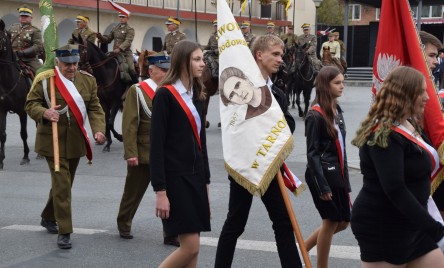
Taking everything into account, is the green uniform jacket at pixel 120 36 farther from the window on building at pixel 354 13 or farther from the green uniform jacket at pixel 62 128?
the window on building at pixel 354 13

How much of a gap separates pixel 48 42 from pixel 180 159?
3045mm

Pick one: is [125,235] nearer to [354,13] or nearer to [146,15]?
[146,15]

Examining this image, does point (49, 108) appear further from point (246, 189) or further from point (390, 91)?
point (390, 91)

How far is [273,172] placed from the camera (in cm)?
525

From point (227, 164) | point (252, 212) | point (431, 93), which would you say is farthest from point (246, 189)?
point (252, 212)

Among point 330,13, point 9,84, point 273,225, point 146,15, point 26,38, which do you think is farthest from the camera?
point 330,13

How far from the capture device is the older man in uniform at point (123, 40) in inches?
622

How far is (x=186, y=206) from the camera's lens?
16.3 feet

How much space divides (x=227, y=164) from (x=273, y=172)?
1.09ft

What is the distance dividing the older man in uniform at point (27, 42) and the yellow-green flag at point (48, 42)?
19.5 feet

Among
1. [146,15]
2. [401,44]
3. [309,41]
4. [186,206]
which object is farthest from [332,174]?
[146,15]

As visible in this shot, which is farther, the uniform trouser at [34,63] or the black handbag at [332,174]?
the uniform trouser at [34,63]

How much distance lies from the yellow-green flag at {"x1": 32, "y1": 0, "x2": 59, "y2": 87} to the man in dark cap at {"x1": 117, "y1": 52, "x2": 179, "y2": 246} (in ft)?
2.82

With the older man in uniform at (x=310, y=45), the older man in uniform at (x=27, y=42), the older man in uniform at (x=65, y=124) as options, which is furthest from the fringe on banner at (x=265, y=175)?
the older man in uniform at (x=310, y=45)
